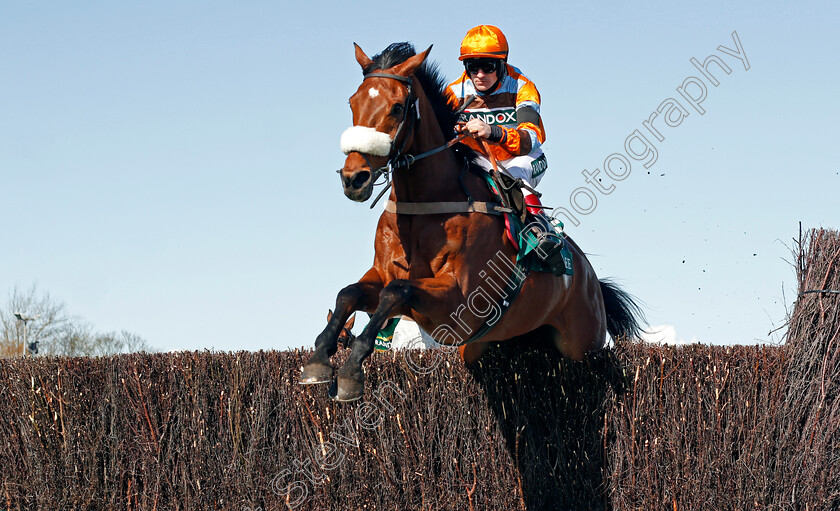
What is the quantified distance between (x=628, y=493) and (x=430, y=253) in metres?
2.46

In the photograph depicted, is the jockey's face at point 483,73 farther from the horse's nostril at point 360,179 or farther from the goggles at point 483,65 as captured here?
the horse's nostril at point 360,179

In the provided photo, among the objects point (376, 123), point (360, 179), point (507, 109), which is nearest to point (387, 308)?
point (360, 179)

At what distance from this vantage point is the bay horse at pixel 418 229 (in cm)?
434

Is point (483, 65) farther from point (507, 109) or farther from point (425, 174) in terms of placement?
point (425, 174)

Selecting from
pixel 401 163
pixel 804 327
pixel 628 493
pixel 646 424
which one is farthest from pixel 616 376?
pixel 401 163

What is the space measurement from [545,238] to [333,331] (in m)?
1.69

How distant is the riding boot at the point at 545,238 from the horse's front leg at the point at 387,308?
3.07ft

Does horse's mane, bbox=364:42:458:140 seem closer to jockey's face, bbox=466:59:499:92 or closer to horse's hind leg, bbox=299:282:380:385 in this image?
jockey's face, bbox=466:59:499:92

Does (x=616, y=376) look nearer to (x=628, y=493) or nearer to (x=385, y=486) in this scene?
(x=628, y=493)

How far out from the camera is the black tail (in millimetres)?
7625

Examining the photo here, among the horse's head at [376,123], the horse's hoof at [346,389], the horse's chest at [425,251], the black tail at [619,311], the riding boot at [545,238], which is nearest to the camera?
the horse's hoof at [346,389]

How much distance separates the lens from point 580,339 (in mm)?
6453

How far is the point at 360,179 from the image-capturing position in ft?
14.0

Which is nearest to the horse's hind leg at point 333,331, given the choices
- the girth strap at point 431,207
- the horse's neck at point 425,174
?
the girth strap at point 431,207
